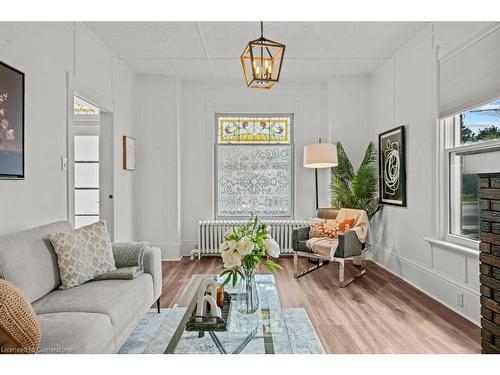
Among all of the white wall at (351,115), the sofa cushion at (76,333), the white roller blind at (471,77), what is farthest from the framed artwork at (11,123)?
the white wall at (351,115)

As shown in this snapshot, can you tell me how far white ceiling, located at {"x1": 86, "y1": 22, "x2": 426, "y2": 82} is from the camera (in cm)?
370

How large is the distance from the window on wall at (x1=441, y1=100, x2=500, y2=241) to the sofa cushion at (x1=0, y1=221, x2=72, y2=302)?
11.0 ft

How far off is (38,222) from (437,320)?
3.38m

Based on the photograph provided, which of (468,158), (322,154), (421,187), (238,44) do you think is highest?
(238,44)

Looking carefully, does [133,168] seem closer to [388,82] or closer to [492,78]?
[388,82]

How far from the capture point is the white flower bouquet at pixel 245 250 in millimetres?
2135

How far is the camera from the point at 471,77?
2994 mm

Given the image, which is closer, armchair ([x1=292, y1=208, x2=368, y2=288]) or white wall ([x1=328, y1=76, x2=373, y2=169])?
armchair ([x1=292, y1=208, x2=368, y2=288])

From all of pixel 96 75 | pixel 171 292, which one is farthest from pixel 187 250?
pixel 96 75

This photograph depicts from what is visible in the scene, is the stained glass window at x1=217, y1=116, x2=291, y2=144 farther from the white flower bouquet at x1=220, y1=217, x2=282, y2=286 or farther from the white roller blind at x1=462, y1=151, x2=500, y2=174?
the white flower bouquet at x1=220, y1=217, x2=282, y2=286

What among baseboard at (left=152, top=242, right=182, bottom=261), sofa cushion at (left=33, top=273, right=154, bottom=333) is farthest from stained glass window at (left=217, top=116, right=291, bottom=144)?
sofa cushion at (left=33, top=273, right=154, bottom=333)

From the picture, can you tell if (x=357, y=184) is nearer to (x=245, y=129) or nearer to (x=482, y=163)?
(x=482, y=163)

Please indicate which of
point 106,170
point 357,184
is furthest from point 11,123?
point 357,184

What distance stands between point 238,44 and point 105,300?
3162 mm
